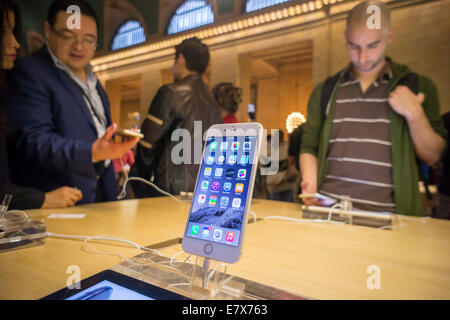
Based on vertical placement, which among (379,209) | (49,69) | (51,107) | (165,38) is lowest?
(379,209)

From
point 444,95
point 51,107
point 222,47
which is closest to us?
point 51,107

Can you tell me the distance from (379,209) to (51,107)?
4.49 feet

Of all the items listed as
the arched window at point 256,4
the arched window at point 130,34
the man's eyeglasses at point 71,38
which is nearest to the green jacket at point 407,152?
the man's eyeglasses at point 71,38

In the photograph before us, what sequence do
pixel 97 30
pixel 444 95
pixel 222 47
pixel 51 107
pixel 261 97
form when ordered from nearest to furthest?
pixel 51 107 < pixel 97 30 < pixel 444 95 < pixel 222 47 < pixel 261 97

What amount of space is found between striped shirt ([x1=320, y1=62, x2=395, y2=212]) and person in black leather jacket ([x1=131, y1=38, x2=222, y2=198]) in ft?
1.80

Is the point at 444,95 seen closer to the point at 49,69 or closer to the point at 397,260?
the point at 397,260

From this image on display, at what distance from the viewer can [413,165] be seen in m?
1.06

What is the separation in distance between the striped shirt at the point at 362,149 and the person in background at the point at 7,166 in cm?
102

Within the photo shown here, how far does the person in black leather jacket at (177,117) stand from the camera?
3.83 ft

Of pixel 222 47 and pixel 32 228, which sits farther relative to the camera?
pixel 222 47

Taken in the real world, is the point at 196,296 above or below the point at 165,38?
below

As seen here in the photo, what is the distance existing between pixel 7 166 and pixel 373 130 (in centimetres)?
137

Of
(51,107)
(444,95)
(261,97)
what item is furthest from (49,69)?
(261,97)

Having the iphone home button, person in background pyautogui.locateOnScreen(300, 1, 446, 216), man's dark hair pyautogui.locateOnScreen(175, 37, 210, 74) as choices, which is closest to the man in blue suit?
man's dark hair pyautogui.locateOnScreen(175, 37, 210, 74)
